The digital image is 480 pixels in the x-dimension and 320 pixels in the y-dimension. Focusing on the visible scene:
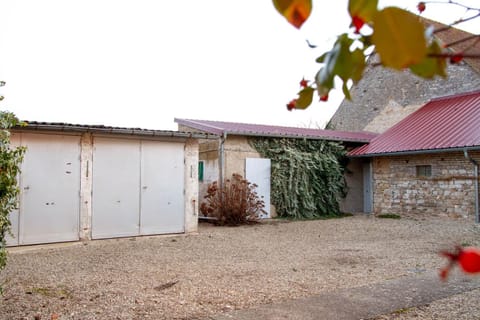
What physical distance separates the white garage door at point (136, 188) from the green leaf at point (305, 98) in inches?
315

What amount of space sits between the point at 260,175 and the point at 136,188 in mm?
5288

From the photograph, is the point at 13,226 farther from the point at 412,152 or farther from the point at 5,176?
the point at 412,152

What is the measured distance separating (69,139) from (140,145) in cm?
149

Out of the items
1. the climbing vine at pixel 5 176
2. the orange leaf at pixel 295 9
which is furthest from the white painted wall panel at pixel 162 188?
the orange leaf at pixel 295 9

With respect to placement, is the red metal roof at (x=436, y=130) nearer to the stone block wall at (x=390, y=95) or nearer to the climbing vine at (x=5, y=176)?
the stone block wall at (x=390, y=95)

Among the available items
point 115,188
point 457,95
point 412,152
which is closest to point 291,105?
point 115,188

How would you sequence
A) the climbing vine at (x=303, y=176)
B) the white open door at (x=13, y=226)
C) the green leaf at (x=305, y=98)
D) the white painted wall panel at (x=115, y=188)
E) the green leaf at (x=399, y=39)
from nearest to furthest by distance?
the green leaf at (x=399, y=39)
the green leaf at (x=305, y=98)
the white open door at (x=13, y=226)
the white painted wall panel at (x=115, y=188)
the climbing vine at (x=303, y=176)

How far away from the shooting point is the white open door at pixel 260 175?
1298cm

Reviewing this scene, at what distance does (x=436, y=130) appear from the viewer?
13.4 meters

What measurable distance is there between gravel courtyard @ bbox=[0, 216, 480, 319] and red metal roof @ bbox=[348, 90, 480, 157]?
120 inches

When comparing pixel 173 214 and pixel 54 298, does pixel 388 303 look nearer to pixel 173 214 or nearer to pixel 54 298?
pixel 54 298

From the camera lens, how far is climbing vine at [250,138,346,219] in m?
13.3

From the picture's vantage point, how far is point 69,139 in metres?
8.10

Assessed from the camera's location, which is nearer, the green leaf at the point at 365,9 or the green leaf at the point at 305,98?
the green leaf at the point at 365,9
